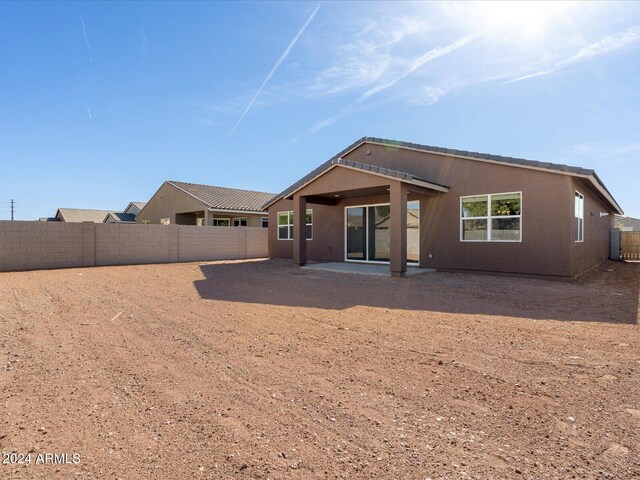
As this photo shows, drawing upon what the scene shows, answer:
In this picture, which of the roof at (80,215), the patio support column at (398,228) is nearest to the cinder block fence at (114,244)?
the patio support column at (398,228)

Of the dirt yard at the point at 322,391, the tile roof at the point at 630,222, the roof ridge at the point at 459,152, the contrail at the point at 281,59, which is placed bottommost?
the dirt yard at the point at 322,391

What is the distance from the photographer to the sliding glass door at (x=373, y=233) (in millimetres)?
12596

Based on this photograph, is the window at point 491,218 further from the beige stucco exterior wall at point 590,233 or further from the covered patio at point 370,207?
the beige stucco exterior wall at point 590,233

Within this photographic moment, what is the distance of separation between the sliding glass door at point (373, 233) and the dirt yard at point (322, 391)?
6.41m

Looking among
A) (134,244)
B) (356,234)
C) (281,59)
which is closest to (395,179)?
(356,234)

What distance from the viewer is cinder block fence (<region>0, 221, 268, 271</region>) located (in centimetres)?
1322

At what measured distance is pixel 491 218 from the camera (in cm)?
1067

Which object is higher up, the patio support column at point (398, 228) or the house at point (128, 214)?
the house at point (128, 214)

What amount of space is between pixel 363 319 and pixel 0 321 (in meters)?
5.71

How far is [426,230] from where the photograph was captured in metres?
12.1

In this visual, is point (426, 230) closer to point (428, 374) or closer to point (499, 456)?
point (428, 374)

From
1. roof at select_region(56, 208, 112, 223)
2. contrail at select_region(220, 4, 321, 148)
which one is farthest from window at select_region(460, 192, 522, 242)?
roof at select_region(56, 208, 112, 223)

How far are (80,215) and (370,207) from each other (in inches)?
1617

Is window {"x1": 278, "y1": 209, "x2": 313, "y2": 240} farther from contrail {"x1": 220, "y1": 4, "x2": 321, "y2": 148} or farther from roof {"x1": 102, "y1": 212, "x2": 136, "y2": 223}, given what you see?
roof {"x1": 102, "y1": 212, "x2": 136, "y2": 223}
